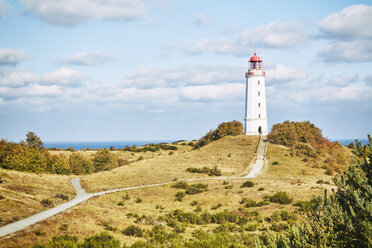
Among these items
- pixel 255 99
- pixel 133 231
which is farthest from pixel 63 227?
pixel 255 99

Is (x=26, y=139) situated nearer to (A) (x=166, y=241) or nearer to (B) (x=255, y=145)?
(B) (x=255, y=145)

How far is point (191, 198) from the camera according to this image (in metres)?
32.6

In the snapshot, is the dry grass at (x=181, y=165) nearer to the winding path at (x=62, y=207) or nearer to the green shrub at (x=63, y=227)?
the winding path at (x=62, y=207)

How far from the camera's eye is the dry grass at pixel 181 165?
137 ft

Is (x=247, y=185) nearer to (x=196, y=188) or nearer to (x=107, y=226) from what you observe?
(x=196, y=188)

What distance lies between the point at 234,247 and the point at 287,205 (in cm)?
1213

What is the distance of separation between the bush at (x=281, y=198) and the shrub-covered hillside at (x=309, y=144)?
78.7 ft

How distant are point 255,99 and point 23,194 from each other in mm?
47987

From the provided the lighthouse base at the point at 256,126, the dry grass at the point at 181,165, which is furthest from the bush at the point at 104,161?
the lighthouse base at the point at 256,126

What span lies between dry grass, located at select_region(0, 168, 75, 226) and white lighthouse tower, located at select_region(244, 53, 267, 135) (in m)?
40.5

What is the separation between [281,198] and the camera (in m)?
29.0

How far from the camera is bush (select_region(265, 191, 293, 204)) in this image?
93.7 feet

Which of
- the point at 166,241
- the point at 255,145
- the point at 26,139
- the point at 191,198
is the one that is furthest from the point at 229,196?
the point at 26,139

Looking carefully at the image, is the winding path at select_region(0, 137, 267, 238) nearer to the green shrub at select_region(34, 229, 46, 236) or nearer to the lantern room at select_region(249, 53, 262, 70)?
the green shrub at select_region(34, 229, 46, 236)
